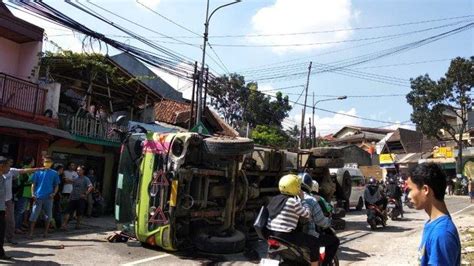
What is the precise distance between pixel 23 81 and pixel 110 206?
5759 millimetres

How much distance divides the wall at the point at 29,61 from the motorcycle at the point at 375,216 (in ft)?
38.7

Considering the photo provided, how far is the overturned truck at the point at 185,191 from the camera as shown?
29.3 feet

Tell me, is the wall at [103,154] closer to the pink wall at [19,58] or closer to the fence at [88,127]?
the fence at [88,127]

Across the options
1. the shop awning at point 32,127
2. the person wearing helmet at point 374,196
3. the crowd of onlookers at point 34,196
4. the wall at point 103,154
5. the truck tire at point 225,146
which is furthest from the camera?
the wall at point 103,154

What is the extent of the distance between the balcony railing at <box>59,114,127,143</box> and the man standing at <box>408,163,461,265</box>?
1469 cm

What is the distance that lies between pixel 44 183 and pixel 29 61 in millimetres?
7613

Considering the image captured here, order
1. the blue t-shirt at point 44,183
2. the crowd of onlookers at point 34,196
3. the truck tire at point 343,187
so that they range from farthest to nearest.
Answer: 1. the truck tire at point 343,187
2. the blue t-shirt at point 44,183
3. the crowd of onlookers at point 34,196

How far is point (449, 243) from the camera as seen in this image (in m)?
2.55

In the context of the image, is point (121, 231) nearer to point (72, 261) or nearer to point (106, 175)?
point (72, 261)

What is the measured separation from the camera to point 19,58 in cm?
1659

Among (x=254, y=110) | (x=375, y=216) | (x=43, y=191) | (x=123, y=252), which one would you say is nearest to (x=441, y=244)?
(x=123, y=252)

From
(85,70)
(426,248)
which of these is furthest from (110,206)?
(426,248)

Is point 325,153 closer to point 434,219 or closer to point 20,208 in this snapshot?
point 20,208

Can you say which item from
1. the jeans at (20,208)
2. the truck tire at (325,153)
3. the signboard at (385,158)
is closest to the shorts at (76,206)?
the jeans at (20,208)
